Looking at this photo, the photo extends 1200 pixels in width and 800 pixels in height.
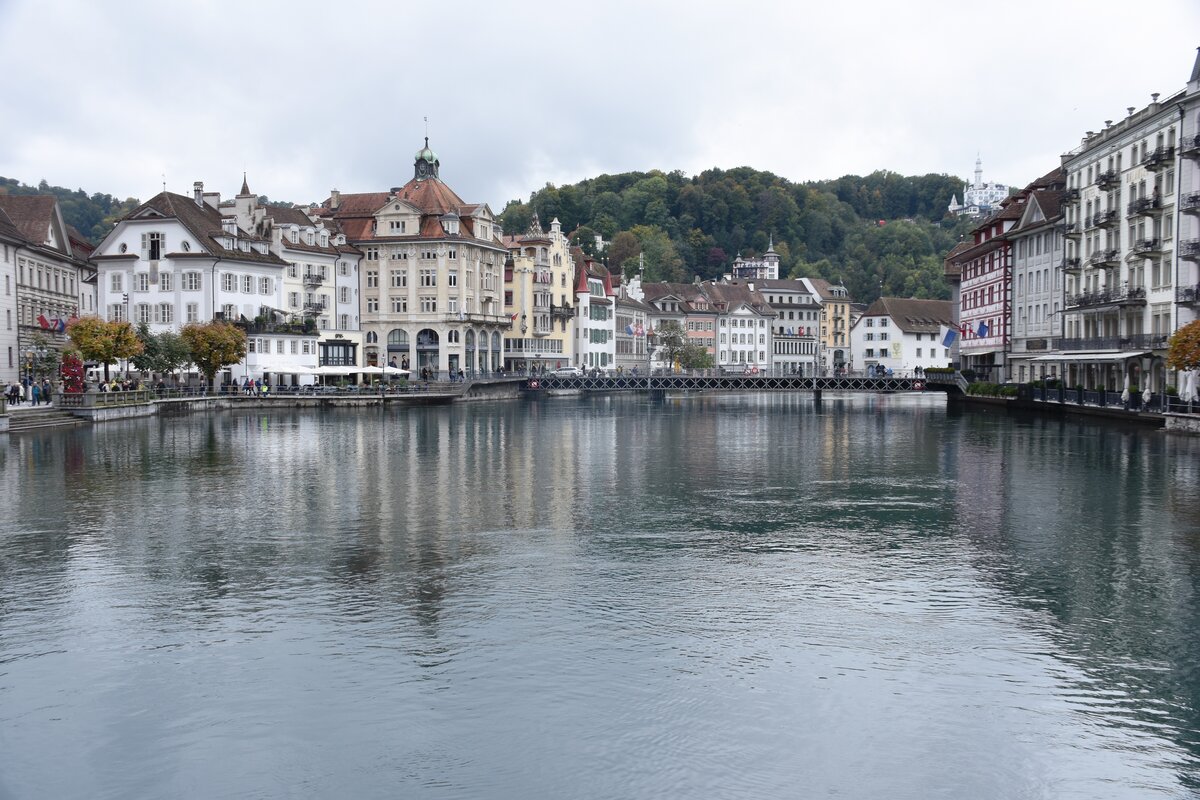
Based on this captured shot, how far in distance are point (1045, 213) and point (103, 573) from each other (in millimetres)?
82628

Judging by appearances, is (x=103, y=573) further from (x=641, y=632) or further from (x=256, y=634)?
(x=641, y=632)

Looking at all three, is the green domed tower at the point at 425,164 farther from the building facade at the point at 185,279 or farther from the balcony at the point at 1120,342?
the balcony at the point at 1120,342

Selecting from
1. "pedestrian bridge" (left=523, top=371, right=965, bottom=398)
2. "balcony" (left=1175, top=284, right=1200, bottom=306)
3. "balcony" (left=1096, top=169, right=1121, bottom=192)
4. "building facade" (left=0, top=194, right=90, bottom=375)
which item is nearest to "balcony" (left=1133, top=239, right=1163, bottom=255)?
"balcony" (left=1175, top=284, right=1200, bottom=306)

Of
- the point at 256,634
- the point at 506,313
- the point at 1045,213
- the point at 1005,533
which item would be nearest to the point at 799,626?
the point at 256,634

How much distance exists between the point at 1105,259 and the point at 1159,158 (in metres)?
10.1

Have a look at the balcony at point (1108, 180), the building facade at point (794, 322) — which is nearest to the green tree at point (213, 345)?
the balcony at point (1108, 180)

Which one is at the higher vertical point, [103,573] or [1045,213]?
[1045,213]

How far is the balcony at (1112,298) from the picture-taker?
7219 centimetres

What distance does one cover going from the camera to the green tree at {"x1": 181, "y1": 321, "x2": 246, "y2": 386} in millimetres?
83812

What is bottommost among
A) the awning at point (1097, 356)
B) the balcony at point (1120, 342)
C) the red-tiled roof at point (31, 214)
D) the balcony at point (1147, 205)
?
the awning at point (1097, 356)

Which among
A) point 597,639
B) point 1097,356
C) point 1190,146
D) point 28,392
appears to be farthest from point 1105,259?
point 28,392

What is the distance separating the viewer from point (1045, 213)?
91.0 meters

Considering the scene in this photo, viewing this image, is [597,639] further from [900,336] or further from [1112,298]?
[900,336]

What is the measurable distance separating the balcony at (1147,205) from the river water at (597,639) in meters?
35.4
